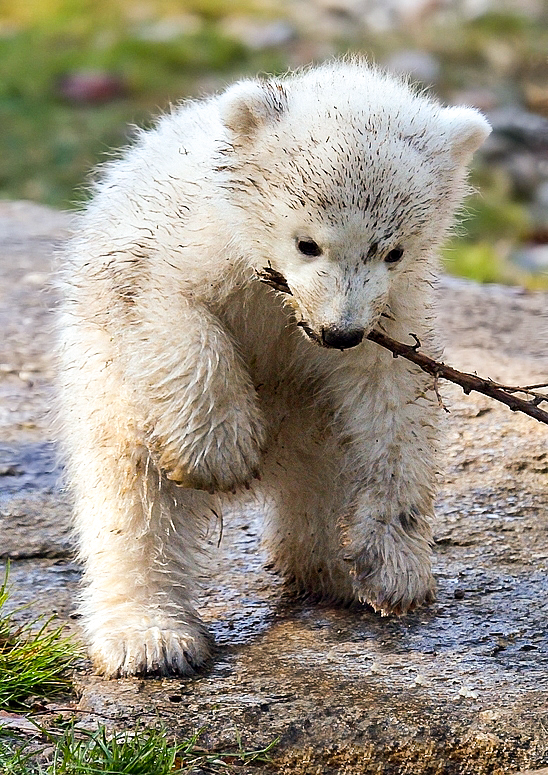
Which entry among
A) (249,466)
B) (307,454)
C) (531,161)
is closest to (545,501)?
(307,454)

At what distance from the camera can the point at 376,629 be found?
384 centimetres

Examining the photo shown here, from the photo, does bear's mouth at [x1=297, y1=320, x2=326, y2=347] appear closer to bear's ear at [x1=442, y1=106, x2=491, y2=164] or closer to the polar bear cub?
the polar bear cub

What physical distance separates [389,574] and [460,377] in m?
0.61

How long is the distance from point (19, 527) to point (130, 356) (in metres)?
1.05

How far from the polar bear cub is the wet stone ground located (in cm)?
17

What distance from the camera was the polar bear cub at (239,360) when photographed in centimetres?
336

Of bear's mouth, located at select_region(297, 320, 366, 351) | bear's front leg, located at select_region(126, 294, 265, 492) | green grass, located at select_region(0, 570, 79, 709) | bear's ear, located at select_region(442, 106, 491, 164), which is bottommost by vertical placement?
green grass, located at select_region(0, 570, 79, 709)

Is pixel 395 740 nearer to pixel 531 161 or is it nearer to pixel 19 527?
pixel 19 527

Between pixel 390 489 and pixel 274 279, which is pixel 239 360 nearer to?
pixel 274 279

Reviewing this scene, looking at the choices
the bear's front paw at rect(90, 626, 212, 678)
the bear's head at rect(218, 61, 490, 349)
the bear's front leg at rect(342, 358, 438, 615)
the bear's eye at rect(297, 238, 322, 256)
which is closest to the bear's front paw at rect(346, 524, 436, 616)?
the bear's front leg at rect(342, 358, 438, 615)

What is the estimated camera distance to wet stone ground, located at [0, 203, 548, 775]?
3154 millimetres

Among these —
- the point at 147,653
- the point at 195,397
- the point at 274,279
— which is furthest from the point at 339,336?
the point at 147,653

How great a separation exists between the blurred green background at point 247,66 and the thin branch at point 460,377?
6.12 metres

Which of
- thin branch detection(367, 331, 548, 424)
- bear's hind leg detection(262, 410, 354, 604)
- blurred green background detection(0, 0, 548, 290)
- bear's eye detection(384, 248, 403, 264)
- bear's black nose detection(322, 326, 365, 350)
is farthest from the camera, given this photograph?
blurred green background detection(0, 0, 548, 290)
